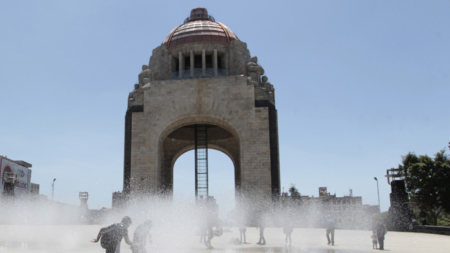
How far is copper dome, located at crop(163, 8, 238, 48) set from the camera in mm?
25886

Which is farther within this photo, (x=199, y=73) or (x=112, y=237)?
(x=199, y=73)

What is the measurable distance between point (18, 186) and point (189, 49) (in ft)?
114

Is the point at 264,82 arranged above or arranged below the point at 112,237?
above

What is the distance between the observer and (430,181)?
24.5 m

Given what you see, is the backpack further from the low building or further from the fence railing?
the fence railing

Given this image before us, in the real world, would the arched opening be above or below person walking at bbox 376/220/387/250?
above

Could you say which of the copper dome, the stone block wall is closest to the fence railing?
the copper dome

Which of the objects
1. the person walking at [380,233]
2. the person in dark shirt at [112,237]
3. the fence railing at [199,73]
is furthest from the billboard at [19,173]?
the person in dark shirt at [112,237]

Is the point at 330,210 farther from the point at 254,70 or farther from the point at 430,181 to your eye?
the point at 430,181

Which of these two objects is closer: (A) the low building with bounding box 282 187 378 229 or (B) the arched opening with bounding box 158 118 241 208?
(A) the low building with bounding box 282 187 378 229

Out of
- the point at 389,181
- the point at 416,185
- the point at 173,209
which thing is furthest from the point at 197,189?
the point at 416,185

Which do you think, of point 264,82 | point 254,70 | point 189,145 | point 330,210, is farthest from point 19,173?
point 330,210

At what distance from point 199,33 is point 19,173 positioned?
117 ft

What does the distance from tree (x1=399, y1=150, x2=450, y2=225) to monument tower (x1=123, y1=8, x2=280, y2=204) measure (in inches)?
413
